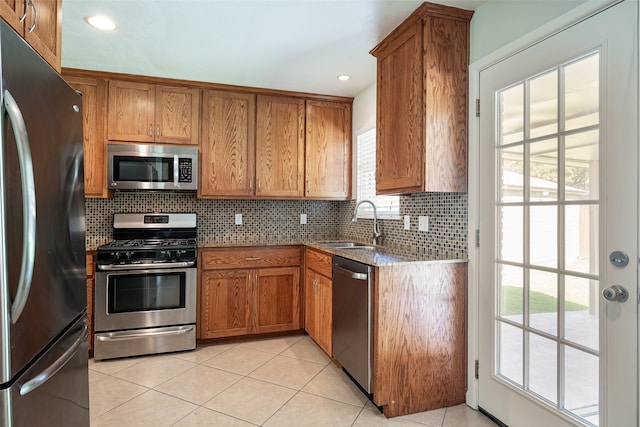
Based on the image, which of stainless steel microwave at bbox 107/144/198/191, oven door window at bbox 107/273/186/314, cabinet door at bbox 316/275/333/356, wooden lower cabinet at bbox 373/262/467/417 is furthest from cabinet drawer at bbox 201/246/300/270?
wooden lower cabinet at bbox 373/262/467/417

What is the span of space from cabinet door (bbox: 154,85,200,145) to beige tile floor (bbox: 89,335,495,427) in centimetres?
192

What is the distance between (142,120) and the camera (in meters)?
3.22

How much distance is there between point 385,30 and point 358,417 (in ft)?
7.96

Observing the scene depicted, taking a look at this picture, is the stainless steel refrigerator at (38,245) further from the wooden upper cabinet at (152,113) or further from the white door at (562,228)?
the white door at (562,228)

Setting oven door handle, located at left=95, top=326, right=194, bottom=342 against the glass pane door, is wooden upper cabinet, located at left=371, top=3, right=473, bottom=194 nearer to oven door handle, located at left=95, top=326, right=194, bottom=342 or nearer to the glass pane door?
the glass pane door

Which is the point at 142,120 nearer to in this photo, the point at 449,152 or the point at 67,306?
the point at 67,306

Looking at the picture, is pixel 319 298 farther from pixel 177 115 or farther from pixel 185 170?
pixel 177 115

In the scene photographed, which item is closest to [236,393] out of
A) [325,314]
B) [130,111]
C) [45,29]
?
[325,314]

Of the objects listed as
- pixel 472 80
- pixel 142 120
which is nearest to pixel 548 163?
pixel 472 80

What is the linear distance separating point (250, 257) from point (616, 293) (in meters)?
2.66

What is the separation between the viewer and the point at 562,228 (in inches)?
64.8

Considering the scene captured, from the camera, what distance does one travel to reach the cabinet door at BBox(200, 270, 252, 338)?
3.24m

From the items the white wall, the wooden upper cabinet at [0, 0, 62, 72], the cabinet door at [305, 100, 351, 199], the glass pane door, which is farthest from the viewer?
the cabinet door at [305, 100, 351, 199]

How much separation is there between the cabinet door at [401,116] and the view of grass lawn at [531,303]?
759 mm
